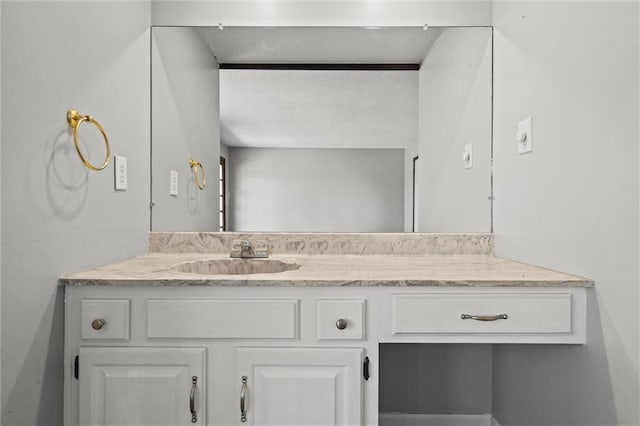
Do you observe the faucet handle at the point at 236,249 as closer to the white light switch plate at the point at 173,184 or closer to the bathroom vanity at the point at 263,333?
the white light switch plate at the point at 173,184

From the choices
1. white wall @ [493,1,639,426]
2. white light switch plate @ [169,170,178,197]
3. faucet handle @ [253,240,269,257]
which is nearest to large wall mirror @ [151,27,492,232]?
white light switch plate @ [169,170,178,197]

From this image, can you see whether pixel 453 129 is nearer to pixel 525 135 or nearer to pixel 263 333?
pixel 525 135

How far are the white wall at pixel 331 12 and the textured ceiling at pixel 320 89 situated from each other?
4 centimetres

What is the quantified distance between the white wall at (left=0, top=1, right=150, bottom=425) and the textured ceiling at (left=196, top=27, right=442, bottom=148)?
0.51m

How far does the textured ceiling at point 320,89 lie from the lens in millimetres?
1944

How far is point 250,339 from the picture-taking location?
1230mm

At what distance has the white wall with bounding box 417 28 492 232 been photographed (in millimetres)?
1933

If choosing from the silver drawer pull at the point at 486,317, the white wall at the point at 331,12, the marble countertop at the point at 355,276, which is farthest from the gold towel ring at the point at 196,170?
the silver drawer pull at the point at 486,317

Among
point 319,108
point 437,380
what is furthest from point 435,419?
point 319,108

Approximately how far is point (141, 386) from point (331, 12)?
161 centimetres

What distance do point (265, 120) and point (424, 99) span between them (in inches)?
27.5

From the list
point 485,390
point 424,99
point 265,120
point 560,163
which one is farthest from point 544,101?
point 485,390

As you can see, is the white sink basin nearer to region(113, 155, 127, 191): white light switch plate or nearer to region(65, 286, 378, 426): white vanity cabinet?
region(113, 155, 127, 191): white light switch plate

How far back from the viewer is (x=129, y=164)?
1682 millimetres
